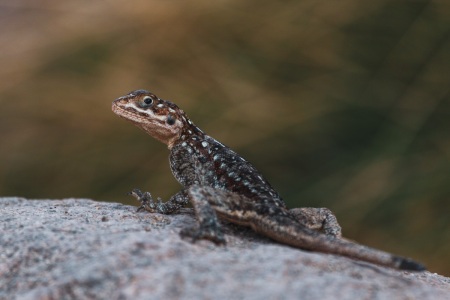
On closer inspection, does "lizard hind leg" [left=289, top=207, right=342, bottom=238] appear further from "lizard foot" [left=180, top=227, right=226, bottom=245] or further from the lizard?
"lizard foot" [left=180, top=227, right=226, bottom=245]

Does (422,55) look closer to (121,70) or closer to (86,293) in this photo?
(121,70)

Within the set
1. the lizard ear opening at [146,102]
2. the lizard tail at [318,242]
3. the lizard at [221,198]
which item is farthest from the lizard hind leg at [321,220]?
the lizard ear opening at [146,102]

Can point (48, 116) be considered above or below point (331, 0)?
below

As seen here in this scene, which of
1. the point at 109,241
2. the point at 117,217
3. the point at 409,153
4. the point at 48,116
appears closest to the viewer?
the point at 109,241

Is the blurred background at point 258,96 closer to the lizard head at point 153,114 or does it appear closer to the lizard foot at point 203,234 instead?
the lizard head at point 153,114

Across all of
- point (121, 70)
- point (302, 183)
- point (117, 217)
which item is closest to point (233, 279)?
point (117, 217)

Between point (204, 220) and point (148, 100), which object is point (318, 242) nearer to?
point (204, 220)
